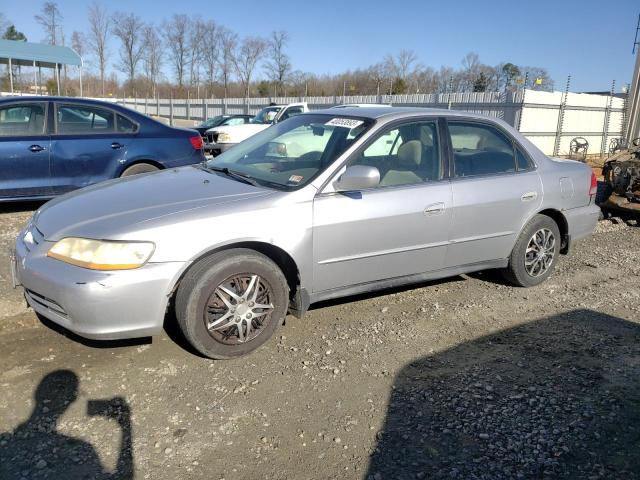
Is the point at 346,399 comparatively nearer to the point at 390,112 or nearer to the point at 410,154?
the point at 410,154

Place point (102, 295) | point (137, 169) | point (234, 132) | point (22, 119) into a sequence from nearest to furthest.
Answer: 1. point (102, 295)
2. point (22, 119)
3. point (137, 169)
4. point (234, 132)

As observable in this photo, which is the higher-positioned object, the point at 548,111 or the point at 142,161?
the point at 548,111

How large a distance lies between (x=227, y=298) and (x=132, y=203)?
2.89 feet

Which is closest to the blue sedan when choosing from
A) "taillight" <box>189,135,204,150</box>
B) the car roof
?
"taillight" <box>189,135,204,150</box>

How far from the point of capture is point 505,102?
18344 mm

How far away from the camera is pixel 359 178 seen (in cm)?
356

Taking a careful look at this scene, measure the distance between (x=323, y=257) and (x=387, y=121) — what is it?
1.20 metres

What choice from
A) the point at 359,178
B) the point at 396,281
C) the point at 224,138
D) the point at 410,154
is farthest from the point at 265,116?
the point at 359,178

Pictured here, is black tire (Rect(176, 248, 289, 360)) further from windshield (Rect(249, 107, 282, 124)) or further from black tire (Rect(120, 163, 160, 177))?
windshield (Rect(249, 107, 282, 124))

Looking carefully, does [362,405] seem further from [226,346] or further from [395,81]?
[395,81]

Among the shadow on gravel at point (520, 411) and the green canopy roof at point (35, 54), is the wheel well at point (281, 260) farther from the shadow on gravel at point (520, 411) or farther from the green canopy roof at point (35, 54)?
the green canopy roof at point (35, 54)

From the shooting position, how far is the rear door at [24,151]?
6.32 metres

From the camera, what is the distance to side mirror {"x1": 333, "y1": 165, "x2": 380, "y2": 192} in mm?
3559

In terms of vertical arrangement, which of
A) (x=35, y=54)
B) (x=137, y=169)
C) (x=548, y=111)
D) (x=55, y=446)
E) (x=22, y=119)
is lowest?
(x=55, y=446)
